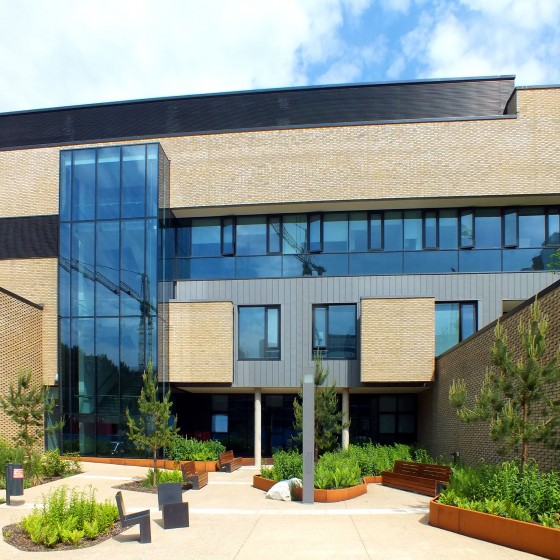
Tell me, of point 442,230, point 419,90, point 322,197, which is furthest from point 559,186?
point 322,197

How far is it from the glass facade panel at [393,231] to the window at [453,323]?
3056 millimetres

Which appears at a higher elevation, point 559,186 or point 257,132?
point 257,132

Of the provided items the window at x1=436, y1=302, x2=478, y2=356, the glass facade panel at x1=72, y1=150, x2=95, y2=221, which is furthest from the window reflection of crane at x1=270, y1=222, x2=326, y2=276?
the glass facade panel at x1=72, y1=150, x2=95, y2=221

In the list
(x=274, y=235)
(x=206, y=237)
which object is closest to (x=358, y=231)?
(x=274, y=235)

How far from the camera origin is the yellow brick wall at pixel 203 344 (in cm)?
2356

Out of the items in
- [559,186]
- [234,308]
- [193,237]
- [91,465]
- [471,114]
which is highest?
[471,114]

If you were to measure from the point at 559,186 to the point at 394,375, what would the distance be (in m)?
9.61

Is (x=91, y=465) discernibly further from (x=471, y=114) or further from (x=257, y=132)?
(x=471, y=114)

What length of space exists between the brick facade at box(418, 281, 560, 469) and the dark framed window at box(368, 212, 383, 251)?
18.1 ft

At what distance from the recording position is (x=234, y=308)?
2431 centimetres

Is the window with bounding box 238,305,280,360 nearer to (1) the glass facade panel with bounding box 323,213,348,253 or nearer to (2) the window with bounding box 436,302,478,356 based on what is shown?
(1) the glass facade panel with bounding box 323,213,348,253

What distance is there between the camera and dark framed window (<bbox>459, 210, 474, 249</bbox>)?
24078mm

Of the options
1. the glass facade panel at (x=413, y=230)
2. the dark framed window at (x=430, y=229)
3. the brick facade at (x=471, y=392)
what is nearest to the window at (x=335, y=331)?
the glass facade panel at (x=413, y=230)

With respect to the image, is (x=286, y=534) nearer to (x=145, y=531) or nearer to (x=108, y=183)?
(x=145, y=531)
